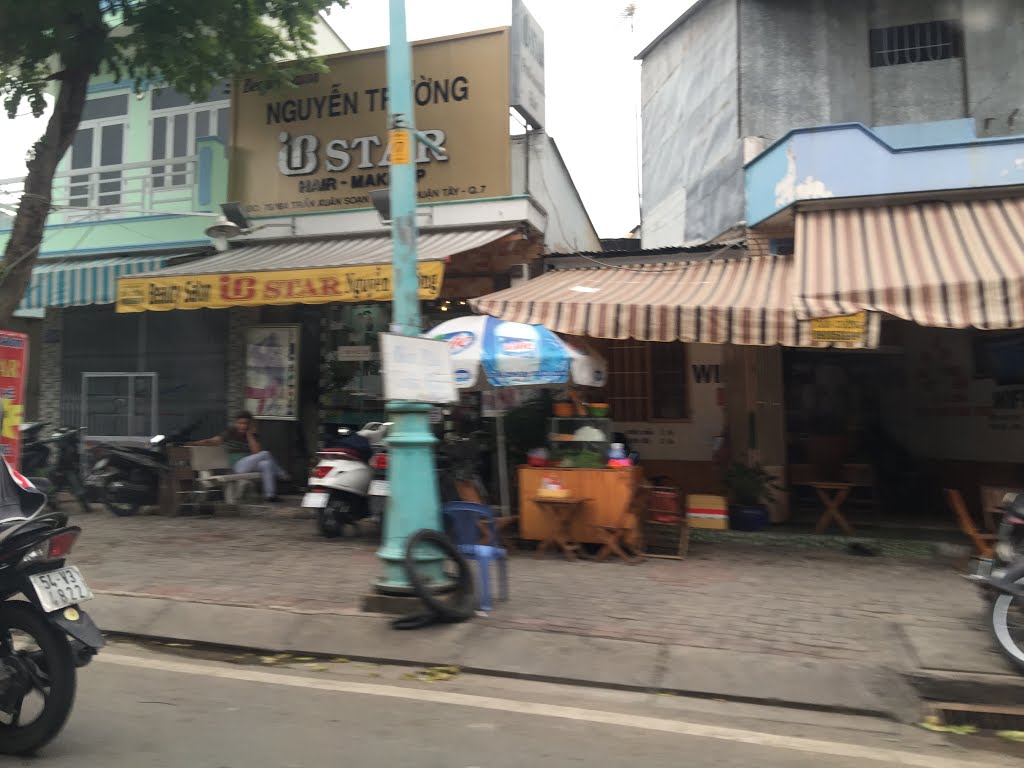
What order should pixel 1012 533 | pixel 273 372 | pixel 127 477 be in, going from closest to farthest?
pixel 1012 533, pixel 127 477, pixel 273 372

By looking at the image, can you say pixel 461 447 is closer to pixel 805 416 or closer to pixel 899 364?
pixel 805 416

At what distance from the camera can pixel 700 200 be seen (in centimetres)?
1371

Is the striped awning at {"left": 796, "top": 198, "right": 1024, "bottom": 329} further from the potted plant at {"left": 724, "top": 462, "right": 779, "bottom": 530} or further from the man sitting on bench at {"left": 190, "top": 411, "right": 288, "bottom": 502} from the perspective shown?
the man sitting on bench at {"left": 190, "top": 411, "right": 288, "bottom": 502}

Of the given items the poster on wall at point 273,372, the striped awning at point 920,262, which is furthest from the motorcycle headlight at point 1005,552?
the poster on wall at point 273,372

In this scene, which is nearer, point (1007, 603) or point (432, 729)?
point (432, 729)

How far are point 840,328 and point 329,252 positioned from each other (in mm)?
6330

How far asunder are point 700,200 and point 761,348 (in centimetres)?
552

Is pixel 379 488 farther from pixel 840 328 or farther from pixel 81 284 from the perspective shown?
pixel 81 284

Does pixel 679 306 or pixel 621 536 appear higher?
pixel 679 306

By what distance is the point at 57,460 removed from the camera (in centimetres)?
976

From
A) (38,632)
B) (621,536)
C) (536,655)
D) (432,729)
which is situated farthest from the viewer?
(621,536)

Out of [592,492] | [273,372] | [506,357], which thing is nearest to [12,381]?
[273,372]

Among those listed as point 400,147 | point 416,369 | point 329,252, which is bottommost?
point 416,369

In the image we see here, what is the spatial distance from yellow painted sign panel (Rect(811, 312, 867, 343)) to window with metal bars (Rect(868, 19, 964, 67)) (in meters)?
8.06
